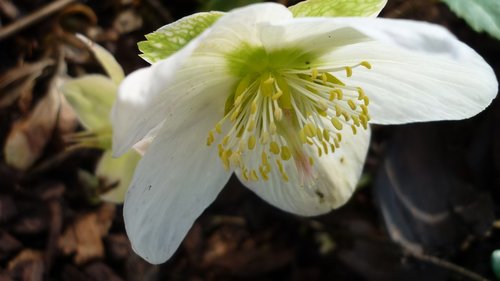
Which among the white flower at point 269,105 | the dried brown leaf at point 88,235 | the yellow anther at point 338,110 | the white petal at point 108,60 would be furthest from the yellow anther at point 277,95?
the dried brown leaf at point 88,235

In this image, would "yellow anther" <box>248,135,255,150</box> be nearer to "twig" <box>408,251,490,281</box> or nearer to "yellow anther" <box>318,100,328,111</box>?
"yellow anther" <box>318,100,328,111</box>

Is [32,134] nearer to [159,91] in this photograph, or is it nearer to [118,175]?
[118,175]

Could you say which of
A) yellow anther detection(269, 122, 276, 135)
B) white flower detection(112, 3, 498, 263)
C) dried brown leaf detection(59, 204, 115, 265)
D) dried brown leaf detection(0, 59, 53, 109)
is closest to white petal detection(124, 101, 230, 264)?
white flower detection(112, 3, 498, 263)

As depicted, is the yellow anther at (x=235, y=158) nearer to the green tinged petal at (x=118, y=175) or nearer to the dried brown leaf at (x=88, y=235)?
the green tinged petal at (x=118, y=175)

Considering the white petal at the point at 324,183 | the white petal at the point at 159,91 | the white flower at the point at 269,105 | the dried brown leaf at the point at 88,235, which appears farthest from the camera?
the dried brown leaf at the point at 88,235

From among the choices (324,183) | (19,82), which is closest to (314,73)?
(324,183)

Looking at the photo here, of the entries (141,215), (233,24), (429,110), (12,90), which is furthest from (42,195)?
(429,110)

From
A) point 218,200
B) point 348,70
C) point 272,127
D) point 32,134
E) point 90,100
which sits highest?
point 348,70
